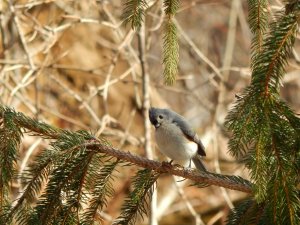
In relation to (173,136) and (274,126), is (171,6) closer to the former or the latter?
(274,126)

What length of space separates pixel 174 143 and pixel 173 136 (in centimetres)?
4

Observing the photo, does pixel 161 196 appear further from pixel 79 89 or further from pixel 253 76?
pixel 253 76

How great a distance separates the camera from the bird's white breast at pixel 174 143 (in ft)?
9.27

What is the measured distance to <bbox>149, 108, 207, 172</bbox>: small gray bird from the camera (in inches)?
111

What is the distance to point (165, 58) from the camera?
1.57 metres

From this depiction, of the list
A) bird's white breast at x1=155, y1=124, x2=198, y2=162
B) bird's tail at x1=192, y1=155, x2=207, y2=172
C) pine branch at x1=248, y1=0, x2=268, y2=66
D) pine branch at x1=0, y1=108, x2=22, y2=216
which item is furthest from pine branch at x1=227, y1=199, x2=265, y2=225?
bird's tail at x1=192, y1=155, x2=207, y2=172

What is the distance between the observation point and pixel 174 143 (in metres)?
2.84

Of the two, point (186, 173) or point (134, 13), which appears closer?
point (134, 13)

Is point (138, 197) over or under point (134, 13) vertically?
under

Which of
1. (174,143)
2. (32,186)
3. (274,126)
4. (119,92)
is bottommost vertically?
(32,186)

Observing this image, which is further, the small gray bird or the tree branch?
the small gray bird

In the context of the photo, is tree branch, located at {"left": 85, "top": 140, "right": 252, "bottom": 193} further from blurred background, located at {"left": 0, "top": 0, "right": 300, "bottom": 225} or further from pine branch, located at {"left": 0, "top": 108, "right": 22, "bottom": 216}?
blurred background, located at {"left": 0, "top": 0, "right": 300, "bottom": 225}

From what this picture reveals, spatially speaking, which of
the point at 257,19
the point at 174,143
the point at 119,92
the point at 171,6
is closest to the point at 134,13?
the point at 171,6

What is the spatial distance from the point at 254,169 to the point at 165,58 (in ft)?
1.37
